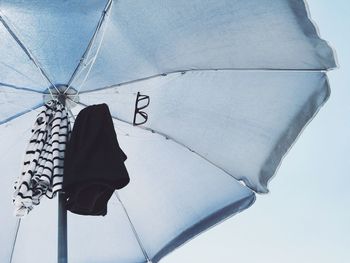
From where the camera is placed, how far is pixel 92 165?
7.43ft

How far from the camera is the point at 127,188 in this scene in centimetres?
331

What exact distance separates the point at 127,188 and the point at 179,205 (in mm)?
373

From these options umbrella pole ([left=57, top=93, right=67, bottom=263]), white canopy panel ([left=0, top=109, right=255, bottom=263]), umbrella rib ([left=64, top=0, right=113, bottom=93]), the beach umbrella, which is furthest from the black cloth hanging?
white canopy panel ([left=0, top=109, right=255, bottom=263])

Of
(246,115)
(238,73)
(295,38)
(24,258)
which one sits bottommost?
(24,258)

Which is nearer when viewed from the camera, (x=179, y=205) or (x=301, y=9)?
(x=301, y=9)

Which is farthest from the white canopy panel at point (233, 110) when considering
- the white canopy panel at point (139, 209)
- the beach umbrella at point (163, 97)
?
the white canopy panel at point (139, 209)

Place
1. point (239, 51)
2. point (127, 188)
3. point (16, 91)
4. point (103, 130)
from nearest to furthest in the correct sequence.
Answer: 1. point (103, 130)
2. point (239, 51)
3. point (16, 91)
4. point (127, 188)

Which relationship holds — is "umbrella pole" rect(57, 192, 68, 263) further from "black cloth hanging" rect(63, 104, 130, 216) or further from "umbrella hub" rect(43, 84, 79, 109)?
"umbrella hub" rect(43, 84, 79, 109)

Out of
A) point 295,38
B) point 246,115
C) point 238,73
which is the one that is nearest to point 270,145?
point 246,115

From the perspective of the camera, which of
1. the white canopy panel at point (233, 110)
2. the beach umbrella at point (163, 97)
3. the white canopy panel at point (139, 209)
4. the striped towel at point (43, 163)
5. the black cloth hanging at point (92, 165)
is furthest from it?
the white canopy panel at point (139, 209)

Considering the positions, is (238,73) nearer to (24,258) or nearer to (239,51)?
(239,51)

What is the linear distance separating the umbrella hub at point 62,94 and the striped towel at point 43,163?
20cm

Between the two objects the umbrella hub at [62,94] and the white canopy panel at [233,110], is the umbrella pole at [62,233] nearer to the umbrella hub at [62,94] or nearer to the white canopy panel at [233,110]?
the umbrella hub at [62,94]

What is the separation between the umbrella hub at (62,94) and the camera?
292 centimetres
